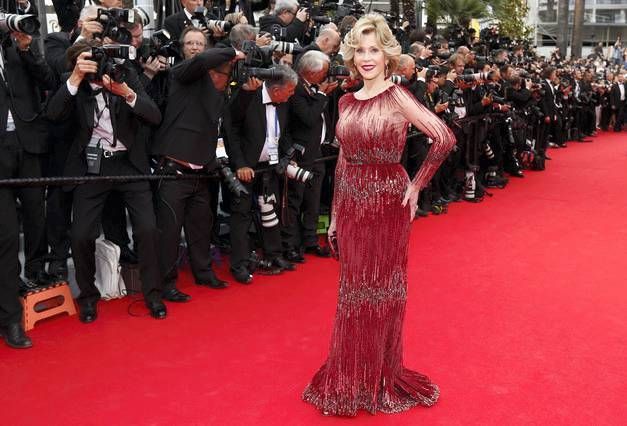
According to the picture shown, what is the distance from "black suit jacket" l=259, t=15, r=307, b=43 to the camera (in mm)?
5804

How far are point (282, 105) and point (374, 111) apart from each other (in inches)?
88.8

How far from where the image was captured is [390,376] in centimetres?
310

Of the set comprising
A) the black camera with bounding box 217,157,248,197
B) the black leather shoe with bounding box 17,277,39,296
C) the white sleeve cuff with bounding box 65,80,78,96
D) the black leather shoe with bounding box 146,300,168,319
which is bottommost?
the black leather shoe with bounding box 146,300,168,319

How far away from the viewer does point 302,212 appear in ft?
18.7

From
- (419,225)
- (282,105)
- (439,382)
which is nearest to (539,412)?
(439,382)

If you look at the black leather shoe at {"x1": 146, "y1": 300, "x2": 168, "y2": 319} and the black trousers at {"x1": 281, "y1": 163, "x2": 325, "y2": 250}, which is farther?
the black trousers at {"x1": 281, "y1": 163, "x2": 325, "y2": 250}

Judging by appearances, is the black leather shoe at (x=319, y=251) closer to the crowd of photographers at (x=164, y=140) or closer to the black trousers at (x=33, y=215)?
the crowd of photographers at (x=164, y=140)

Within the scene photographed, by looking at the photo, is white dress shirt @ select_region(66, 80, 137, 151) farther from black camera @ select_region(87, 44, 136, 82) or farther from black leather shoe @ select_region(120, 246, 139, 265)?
black leather shoe @ select_region(120, 246, 139, 265)

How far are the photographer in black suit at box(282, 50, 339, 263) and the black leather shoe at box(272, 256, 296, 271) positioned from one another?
195 mm

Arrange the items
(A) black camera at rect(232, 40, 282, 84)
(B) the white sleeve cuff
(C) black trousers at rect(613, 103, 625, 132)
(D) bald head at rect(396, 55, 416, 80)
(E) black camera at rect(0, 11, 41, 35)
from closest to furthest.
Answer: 1. (E) black camera at rect(0, 11, 41, 35)
2. (B) the white sleeve cuff
3. (A) black camera at rect(232, 40, 282, 84)
4. (D) bald head at rect(396, 55, 416, 80)
5. (C) black trousers at rect(613, 103, 625, 132)

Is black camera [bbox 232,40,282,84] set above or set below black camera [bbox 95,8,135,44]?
below

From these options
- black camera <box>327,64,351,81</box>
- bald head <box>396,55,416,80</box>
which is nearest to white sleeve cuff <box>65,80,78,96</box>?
black camera <box>327,64,351,81</box>

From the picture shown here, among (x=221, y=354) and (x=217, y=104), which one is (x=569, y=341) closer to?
(x=221, y=354)

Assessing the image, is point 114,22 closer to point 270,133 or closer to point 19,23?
point 19,23
